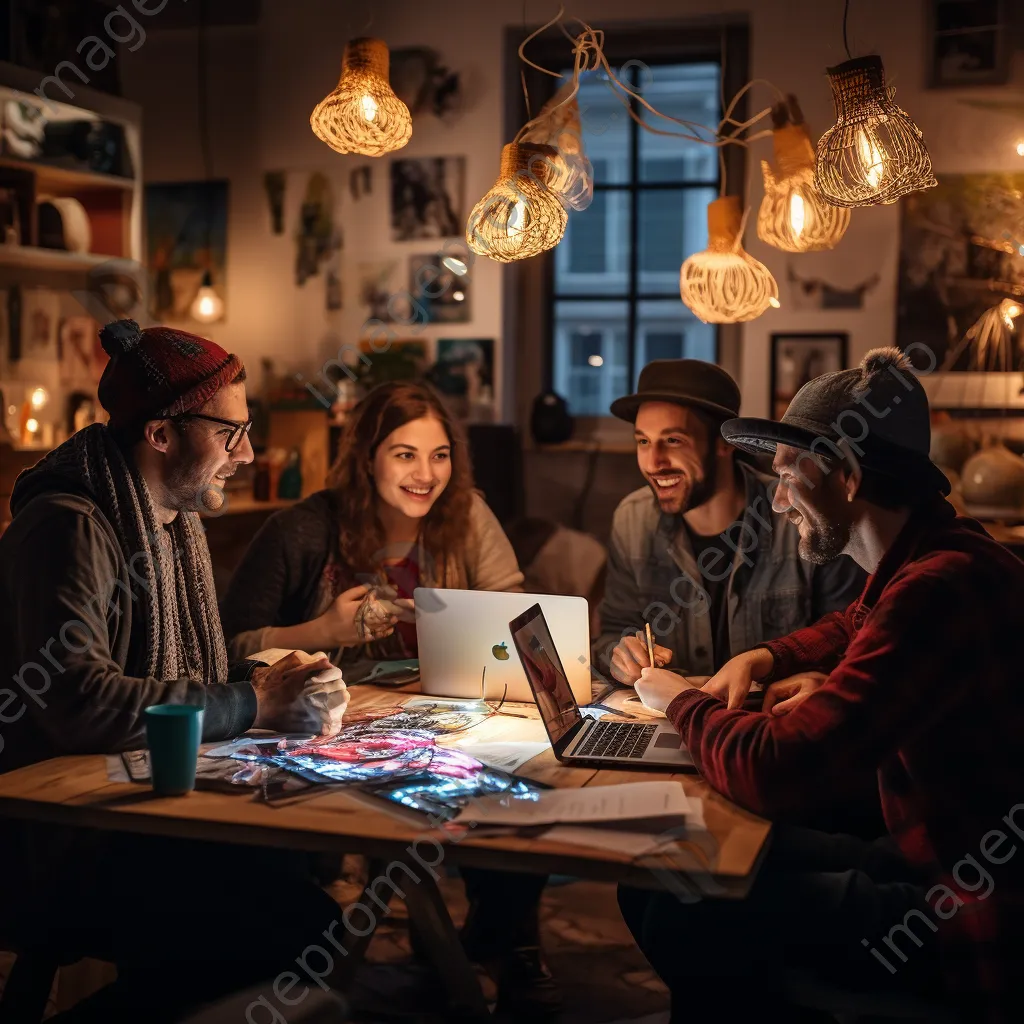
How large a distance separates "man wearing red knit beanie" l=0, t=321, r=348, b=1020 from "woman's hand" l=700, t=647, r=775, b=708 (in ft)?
2.32

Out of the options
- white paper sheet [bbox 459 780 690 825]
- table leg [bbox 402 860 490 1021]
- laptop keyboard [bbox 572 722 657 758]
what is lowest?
table leg [bbox 402 860 490 1021]

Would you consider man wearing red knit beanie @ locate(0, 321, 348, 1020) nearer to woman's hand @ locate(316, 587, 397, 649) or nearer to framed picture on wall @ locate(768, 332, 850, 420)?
woman's hand @ locate(316, 587, 397, 649)

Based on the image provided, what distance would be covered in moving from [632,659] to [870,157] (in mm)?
1158

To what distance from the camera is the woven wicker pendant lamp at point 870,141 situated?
2.39m

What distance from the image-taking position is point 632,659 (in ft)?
8.15

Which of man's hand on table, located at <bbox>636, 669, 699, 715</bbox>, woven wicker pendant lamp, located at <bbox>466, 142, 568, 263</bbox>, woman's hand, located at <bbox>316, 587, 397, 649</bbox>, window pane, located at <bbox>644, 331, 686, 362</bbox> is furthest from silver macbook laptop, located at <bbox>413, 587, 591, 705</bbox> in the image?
window pane, located at <bbox>644, 331, 686, 362</bbox>

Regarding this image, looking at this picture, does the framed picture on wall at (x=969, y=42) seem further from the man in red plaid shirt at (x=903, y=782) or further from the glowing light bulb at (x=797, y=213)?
the man in red plaid shirt at (x=903, y=782)

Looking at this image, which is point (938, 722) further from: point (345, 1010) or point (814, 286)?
point (814, 286)

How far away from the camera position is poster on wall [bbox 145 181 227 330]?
560cm

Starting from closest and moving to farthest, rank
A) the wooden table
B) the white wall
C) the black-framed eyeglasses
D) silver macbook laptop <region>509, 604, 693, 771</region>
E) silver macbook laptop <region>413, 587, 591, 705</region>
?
the wooden table
silver macbook laptop <region>509, 604, 693, 771</region>
the black-framed eyeglasses
silver macbook laptop <region>413, 587, 591, 705</region>
the white wall

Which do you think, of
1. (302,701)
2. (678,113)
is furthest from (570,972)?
(678,113)

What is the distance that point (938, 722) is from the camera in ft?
5.57

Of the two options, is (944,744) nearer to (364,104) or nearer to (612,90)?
(364,104)

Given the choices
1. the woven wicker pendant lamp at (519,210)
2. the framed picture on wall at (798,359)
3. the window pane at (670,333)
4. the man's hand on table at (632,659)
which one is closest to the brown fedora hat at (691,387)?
the woven wicker pendant lamp at (519,210)
